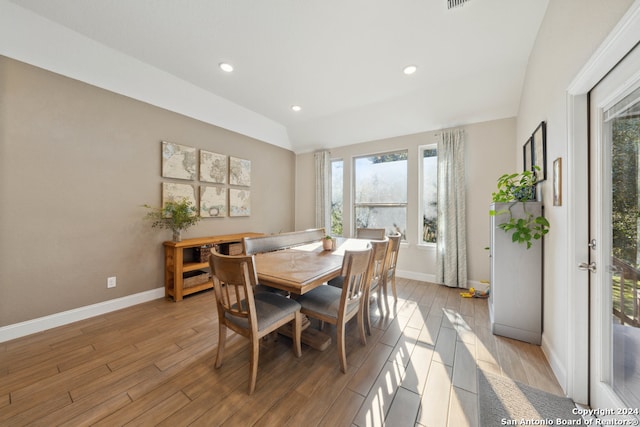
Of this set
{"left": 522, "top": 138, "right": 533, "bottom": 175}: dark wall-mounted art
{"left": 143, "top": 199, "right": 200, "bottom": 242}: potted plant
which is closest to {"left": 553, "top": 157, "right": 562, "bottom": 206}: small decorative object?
{"left": 522, "top": 138, "right": 533, "bottom": 175}: dark wall-mounted art

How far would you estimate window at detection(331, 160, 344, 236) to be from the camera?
4.80 m

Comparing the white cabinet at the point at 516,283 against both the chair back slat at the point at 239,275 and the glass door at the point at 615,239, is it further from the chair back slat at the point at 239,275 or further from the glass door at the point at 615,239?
the chair back slat at the point at 239,275

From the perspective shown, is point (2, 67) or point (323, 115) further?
point (323, 115)

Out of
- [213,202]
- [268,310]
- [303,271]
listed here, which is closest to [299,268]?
[303,271]

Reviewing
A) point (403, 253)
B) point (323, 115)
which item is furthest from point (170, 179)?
point (403, 253)

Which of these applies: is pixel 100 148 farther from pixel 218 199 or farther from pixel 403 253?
pixel 403 253

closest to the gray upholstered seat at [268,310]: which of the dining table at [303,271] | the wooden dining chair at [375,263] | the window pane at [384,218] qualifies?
the dining table at [303,271]

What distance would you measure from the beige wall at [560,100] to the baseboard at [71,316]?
424cm

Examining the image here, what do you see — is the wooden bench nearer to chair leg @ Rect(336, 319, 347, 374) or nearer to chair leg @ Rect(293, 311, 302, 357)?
chair leg @ Rect(293, 311, 302, 357)

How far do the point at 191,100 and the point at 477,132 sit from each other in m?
4.36

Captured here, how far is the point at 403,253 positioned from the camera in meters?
4.00

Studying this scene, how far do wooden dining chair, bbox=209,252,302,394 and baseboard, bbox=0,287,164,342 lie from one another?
1.98 metres

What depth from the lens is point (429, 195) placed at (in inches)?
152

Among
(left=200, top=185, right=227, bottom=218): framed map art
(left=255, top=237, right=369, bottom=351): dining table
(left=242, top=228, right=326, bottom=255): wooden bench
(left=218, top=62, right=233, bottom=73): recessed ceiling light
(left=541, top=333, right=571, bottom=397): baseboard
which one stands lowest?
(left=541, top=333, right=571, bottom=397): baseboard
